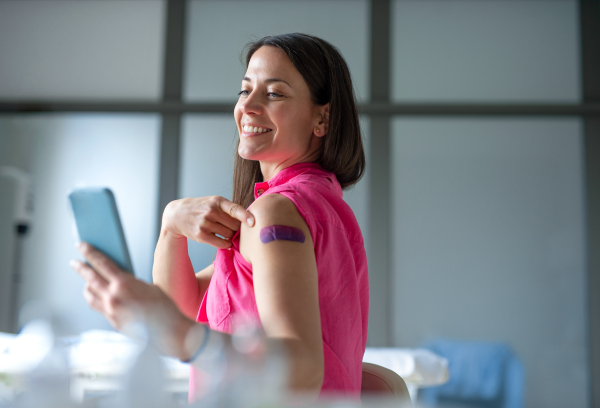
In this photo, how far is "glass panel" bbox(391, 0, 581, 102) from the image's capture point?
389 centimetres

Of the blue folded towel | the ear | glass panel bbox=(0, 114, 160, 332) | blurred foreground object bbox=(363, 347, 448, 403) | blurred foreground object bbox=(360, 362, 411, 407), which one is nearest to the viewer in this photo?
blurred foreground object bbox=(360, 362, 411, 407)

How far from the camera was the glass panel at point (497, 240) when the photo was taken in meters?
3.65

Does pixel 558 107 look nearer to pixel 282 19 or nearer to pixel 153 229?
pixel 282 19

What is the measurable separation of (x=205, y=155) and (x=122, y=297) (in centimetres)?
344

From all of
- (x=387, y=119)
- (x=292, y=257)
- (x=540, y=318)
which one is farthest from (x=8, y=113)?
(x=540, y=318)

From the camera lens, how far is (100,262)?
0.57 m

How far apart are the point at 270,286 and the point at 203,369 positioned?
8.8 inches

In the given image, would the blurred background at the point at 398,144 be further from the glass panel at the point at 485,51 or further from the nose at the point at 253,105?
the nose at the point at 253,105

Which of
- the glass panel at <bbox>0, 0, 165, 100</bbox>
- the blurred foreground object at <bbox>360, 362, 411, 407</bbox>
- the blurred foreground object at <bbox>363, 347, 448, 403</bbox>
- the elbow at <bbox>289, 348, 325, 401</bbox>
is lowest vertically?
the blurred foreground object at <bbox>363, 347, 448, 403</bbox>

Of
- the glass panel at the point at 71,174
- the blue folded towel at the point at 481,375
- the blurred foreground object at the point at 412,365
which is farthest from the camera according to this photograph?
the glass panel at the point at 71,174

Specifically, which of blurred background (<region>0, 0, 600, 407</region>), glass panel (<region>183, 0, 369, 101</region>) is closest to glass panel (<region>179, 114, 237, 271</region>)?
blurred background (<region>0, 0, 600, 407</region>)

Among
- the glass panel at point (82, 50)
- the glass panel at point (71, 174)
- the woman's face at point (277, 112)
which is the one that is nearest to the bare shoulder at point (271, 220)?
the woman's face at point (277, 112)

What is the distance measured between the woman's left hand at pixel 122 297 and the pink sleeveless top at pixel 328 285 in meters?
0.24

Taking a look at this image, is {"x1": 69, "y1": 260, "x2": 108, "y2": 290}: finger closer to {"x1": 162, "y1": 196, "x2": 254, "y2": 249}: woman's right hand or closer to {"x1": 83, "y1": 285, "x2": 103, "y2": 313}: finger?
{"x1": 83, "y1": 285, "x2": 103, "y2": 313}: finger
